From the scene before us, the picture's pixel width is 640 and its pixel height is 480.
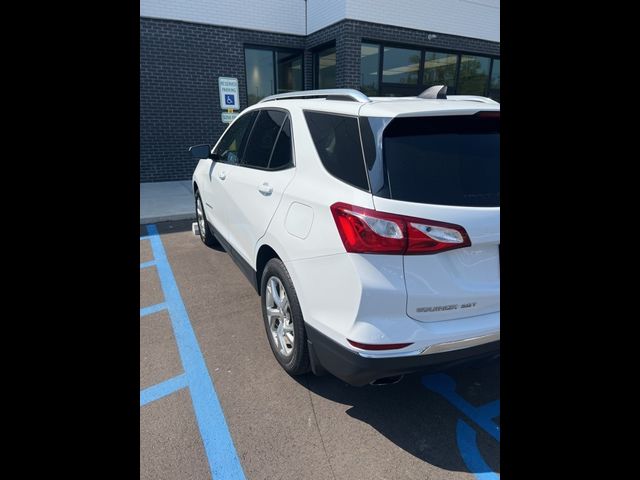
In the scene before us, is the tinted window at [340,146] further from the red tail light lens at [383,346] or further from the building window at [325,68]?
the building window at [325,68]

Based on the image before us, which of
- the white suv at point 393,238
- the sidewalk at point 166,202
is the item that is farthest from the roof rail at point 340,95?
the sidewalk at point 166,202


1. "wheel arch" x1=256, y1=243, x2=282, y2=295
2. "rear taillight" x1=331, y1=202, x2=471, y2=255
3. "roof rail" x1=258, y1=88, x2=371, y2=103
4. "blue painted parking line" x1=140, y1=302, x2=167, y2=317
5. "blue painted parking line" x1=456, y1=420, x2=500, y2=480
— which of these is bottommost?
"blue painted parking line" x1=456, y1=420, x2=500, y2=480

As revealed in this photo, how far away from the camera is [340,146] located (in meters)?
2.24

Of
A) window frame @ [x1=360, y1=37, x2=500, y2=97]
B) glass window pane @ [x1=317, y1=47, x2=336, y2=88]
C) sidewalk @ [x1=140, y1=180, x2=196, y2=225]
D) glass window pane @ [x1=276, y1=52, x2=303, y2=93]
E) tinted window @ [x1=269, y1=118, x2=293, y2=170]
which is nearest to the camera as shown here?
tinted window @ [x1=269, y1=118, x2=293, y2=170]

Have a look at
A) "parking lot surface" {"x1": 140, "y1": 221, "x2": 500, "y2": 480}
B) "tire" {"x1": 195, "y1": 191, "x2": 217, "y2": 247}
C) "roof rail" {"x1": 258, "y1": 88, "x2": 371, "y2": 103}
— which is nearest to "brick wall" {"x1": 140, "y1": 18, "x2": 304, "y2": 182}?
"tire" {"x1": 195, "y1": 191, "x2": 217, "y2": 247}

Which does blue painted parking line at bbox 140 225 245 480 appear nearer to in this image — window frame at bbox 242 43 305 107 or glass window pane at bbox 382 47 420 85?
window frame at bbox 242 43 305 107

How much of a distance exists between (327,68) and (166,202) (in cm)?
571

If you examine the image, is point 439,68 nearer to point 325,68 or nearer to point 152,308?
point 325,68

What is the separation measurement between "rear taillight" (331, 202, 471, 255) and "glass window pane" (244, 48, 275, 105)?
9366 millimetres

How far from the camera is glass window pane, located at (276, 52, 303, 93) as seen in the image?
1077 cm

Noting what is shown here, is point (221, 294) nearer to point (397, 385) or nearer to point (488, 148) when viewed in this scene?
point (397, 385)

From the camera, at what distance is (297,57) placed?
10.9 metres
